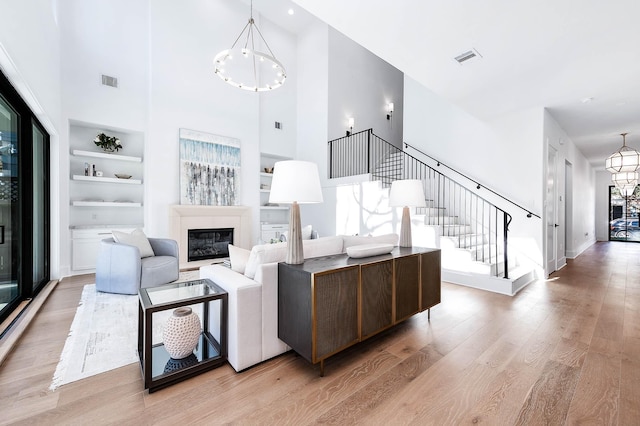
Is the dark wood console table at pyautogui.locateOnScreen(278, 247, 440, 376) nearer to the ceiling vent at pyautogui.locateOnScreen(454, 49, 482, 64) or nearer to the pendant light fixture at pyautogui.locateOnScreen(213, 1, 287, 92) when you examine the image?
the ceiling vent at pyautogui.locateOnScreen(454, 49, 482, 64)

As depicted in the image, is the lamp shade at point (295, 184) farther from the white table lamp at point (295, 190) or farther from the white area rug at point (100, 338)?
the white area rug at point (100, 338)

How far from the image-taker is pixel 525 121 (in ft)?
16.2

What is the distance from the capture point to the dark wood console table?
1.86 metres

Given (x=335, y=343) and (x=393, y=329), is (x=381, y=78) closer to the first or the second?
(x=393, y=329)

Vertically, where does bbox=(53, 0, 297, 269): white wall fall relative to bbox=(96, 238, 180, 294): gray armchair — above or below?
above

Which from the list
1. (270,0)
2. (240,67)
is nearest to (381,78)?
(270,0)

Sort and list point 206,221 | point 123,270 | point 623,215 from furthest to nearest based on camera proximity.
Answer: point 623,215
point 206,221
point 123,270

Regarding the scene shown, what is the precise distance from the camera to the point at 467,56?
124 inches

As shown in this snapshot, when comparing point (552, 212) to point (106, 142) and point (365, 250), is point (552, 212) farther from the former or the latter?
point (106, 142)

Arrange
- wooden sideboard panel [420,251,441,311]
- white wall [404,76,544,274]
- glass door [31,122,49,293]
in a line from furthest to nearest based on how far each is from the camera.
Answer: white wall [404,76,544,274] → glass door [31,122,49,293] → wooden sideboard panel [420,251,441,311]

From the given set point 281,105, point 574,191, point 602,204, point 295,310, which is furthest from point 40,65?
point 602,204

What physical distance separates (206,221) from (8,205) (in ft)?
10.6

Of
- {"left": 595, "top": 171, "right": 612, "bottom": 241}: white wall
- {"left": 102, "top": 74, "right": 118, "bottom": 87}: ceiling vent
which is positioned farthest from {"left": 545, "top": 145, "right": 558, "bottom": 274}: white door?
{"left": 102, "top": 74, "right": 118, "bottom": 87}: ceiling vent

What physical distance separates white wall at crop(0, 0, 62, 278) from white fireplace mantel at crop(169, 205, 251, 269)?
5.58 ft
